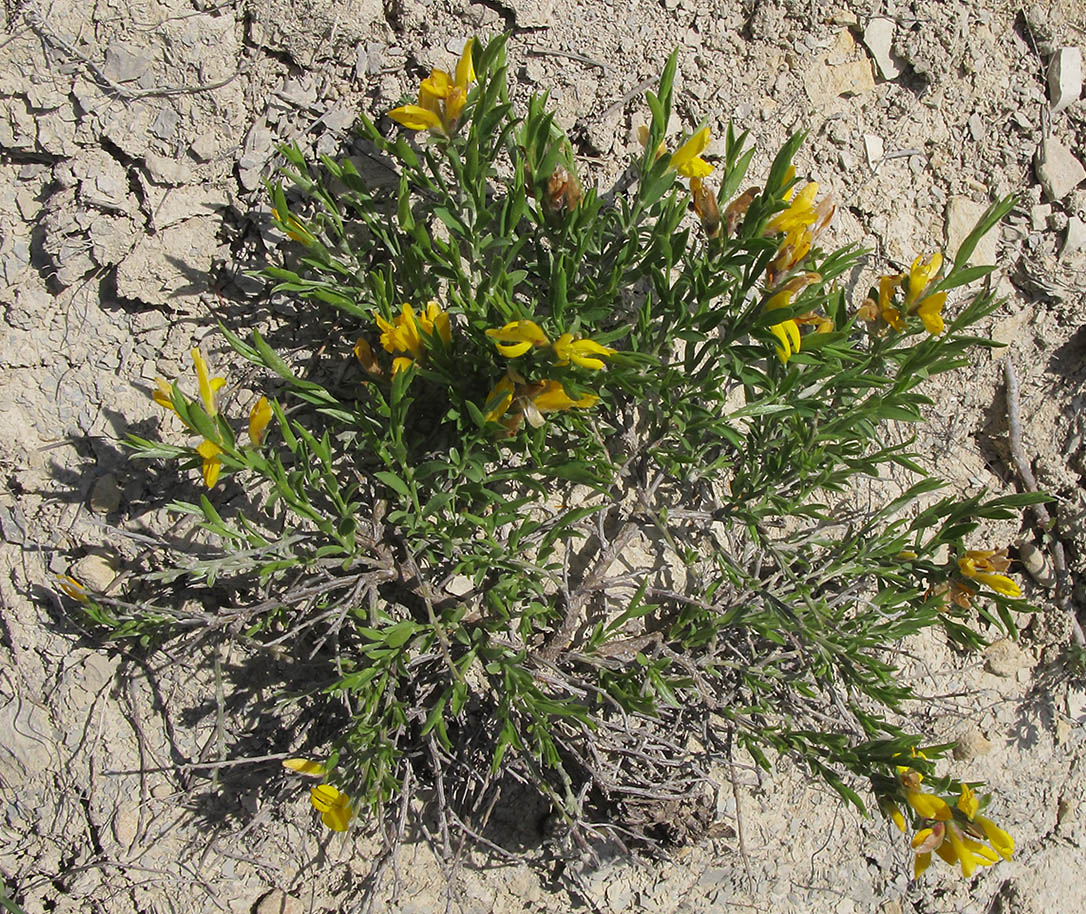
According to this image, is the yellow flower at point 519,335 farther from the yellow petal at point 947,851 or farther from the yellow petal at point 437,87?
the yellow petal at point 947,851

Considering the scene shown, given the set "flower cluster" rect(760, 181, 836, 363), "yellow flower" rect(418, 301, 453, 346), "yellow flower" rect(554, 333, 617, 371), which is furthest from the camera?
"yellow flower" rect(418, 301, 453, 346)

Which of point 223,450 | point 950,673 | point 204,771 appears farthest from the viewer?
point 950,673

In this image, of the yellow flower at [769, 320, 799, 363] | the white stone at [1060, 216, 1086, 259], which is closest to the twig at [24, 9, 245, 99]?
the yellow flower at [769, 320, 799, 363]

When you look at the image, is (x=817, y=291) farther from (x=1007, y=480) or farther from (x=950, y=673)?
(x=950, y=673)

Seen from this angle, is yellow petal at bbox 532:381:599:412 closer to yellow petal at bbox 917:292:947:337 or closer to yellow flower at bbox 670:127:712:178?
yellow flower at bbox 670:127:712:178

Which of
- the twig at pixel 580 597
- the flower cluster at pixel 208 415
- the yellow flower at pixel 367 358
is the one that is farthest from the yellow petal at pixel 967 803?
the flower cluster at pixel 208 415

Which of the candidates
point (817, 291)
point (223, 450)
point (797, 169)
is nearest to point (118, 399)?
point (223, 450)
